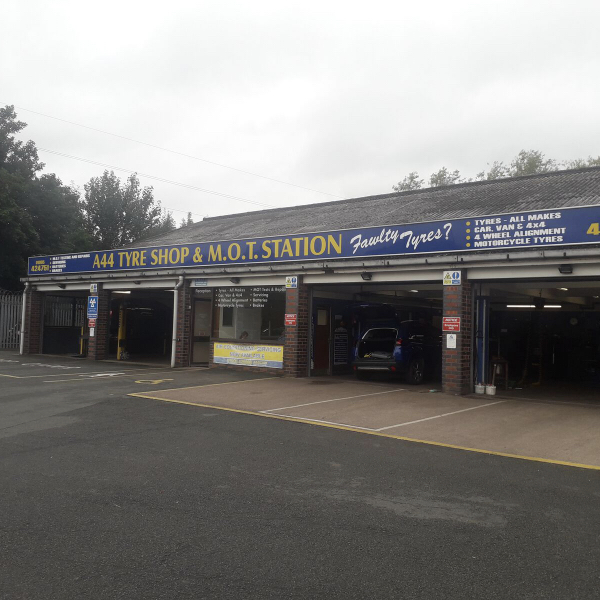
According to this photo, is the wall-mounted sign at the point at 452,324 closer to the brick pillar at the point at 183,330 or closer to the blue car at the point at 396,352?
the blue car at the point at 396,352

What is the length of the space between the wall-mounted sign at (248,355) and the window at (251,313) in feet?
0.89

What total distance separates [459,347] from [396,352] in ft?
8.10

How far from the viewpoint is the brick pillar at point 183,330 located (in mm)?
18641

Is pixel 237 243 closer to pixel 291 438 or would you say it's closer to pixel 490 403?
pixel 490 403

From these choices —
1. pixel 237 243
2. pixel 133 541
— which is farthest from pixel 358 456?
pixel 237 243

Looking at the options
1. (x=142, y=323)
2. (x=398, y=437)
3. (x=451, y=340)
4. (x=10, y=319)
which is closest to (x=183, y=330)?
(x=142, y=323)

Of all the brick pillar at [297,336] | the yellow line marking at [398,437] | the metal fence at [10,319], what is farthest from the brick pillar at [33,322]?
the yellow line marking at [398,437]

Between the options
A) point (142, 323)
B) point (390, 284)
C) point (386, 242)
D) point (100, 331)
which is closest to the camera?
point (386, 242)

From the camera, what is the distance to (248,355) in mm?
17109

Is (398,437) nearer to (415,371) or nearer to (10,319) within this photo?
(415,371)

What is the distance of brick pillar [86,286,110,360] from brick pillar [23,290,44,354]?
3.83m

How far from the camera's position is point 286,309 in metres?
16.1

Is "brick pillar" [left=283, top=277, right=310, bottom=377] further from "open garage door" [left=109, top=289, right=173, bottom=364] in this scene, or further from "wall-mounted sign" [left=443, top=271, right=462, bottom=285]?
"open garage door" [left=109, top=289, right=173, bottom=364]

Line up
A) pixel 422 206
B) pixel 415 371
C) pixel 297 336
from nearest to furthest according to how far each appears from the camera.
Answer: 1. pixel 415 371
2. pixel 297 336
3. pixel 422 206
